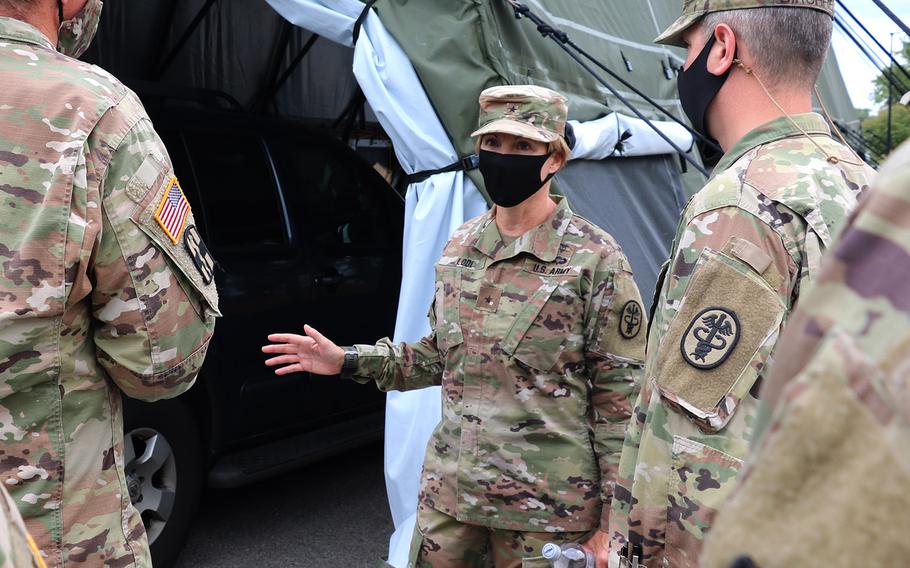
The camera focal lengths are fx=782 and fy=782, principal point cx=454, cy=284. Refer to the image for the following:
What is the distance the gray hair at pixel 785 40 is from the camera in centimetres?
130

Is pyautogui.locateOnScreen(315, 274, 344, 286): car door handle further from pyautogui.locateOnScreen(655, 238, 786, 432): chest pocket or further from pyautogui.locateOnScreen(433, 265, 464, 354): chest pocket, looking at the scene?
pyautogui.locateOnScreen(655, 238, 786, 432): chest pocket

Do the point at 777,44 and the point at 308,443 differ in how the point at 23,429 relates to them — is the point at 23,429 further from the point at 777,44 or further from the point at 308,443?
the point at 308,443

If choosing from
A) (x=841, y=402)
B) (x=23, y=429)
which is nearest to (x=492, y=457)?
(x=23, y=429)

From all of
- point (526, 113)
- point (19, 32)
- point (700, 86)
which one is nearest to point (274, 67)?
point (526, 113)

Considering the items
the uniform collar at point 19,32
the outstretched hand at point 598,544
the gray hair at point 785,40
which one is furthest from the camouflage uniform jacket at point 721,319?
the uniform collar at point 19,32

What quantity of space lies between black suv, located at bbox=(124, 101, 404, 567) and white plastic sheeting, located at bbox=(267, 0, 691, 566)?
0.57 metres

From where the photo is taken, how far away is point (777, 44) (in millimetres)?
1304

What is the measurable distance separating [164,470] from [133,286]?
1.81 meters

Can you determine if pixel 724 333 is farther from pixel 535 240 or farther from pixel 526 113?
pixel 526 113

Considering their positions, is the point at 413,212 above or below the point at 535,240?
below

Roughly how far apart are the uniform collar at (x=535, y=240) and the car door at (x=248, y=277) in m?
1.35

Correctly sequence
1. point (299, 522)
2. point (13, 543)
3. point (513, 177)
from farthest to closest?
1. point (299, 522)
2. point (513, 177)
3. point (13, 543)

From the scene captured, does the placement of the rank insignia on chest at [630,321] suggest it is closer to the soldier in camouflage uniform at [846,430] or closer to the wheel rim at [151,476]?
the soldier in camouflage uniform at [846,430]

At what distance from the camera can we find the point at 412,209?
3.18m
